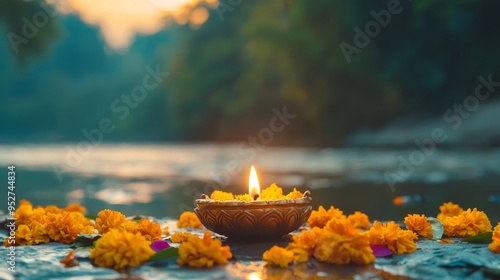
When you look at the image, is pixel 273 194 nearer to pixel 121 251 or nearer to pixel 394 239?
pixel 394 239

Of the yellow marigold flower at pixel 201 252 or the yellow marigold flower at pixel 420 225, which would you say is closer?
the yellow marigold flower at pixel 201 252

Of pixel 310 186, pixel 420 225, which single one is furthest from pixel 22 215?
pixel 310 186

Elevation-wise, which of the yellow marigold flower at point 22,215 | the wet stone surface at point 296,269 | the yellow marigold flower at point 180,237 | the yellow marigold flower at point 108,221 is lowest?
the wet stone surface at point 296,269

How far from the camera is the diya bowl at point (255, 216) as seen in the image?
488cm

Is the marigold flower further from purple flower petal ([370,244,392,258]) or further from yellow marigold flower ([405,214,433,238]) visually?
yellow marigold flower ([405,214,433,238])

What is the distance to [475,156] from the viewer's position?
23859 millimetres

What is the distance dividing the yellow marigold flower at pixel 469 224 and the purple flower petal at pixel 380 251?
1049 mm

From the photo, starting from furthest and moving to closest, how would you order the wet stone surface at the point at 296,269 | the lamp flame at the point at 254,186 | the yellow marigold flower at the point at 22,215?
1. the yellow marigold flower at the point at 22,215
2. the lamp flame at the point at 254,186
3. the wet stone surface at the point at 296,269

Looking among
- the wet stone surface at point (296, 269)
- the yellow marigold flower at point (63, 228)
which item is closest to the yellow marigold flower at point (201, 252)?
the wet stone surface at point (296, 269)

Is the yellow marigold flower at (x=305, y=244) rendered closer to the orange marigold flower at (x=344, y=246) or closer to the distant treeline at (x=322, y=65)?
the orange marigold flower at (x=344, y=246)

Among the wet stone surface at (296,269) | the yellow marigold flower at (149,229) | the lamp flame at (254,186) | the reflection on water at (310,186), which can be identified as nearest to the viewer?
the wet stone surface at (296,269)

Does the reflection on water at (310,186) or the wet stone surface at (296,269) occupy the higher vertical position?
the reflection on water at (310,186)

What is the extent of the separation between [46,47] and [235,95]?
20.6 meters

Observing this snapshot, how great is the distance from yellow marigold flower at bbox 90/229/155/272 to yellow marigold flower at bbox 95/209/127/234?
0.93 m
